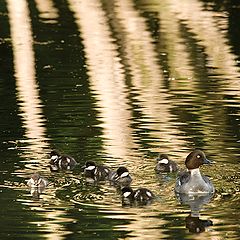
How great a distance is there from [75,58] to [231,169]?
13325 mm

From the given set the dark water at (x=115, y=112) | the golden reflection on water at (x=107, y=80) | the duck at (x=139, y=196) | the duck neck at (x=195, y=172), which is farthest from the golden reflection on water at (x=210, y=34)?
the duck at (x=139, y=196)

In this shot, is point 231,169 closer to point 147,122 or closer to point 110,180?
point 110,180

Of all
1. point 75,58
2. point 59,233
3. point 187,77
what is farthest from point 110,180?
point 75,58

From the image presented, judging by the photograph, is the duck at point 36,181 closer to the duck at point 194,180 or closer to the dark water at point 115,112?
the dark water at point 115,112

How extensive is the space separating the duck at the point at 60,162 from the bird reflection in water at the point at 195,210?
197 cm

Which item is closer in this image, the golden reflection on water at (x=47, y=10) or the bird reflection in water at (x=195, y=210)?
the bird reflection in water at (x=195, y=210)

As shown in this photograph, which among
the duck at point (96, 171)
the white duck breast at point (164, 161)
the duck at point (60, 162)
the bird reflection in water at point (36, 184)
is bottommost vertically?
the duck at point (60, 162)

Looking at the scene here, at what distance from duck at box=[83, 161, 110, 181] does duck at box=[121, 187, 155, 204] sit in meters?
1.04

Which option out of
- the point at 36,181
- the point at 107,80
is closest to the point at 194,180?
the point at 36,181

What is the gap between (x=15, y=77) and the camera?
26.4 metres

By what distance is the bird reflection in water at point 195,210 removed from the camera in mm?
13531

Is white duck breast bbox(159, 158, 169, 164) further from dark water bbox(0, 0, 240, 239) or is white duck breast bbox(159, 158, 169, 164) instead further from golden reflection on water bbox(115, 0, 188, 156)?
golden reflection on water bbox(115, 0, 188, 156)

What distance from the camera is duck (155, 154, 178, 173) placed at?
52.4 feet

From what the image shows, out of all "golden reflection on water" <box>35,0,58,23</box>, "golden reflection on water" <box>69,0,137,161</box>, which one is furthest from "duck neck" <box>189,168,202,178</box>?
"golden reflection on water" <box>35,0,58,23</box>
